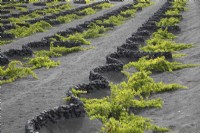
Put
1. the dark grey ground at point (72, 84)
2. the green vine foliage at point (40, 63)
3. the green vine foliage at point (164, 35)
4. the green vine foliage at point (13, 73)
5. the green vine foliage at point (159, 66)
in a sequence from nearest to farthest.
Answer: the dark grey ground at point (72, 84), the green vine foliage at point (13, 73), the green vine foliage at point (159, 66), the green vine foliage at point (40, 63), the green vine foliage at point (164, 35)

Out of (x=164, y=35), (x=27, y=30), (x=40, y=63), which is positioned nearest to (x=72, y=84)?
(x=40, y=63)

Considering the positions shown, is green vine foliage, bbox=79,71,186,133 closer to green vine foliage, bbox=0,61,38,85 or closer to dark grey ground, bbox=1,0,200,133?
dark grey ground, bbox=1,0,200,133

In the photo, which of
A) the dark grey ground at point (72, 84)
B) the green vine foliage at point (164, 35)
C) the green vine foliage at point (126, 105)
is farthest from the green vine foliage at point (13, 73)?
the green vine foliage at point (164, 35)

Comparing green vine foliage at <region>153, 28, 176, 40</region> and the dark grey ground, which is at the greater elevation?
the dark grey ground

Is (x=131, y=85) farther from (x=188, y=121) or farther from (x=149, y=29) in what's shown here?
(x=149, y=29)

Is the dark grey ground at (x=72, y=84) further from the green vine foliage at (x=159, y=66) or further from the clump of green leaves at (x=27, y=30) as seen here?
the clump of green leaves at (x=27, y=30)

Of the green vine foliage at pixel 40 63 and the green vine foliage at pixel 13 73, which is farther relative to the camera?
the green vine foliage at pixel 40 63

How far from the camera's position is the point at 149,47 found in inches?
920

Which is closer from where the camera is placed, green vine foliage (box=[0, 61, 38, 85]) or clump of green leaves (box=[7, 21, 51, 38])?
green vine foliage (box=[0, 61, 38, 85])

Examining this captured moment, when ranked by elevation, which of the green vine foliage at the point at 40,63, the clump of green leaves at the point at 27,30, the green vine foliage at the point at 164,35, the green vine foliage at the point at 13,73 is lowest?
the green vine foliage at the point at 164,35

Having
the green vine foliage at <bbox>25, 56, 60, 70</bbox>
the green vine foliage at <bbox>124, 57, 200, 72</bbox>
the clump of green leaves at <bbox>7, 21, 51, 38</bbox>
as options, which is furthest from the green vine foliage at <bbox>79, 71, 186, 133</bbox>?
the clump of green leaves at <bbox>7, 21, 51, 38</bbox>

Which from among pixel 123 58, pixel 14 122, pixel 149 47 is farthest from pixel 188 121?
pixel 149 47

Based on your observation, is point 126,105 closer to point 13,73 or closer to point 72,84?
point 72,84

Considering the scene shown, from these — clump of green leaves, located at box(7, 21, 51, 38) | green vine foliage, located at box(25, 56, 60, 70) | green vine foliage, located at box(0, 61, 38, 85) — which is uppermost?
green vine foliage, located at box(0, 61, 38, 85)
